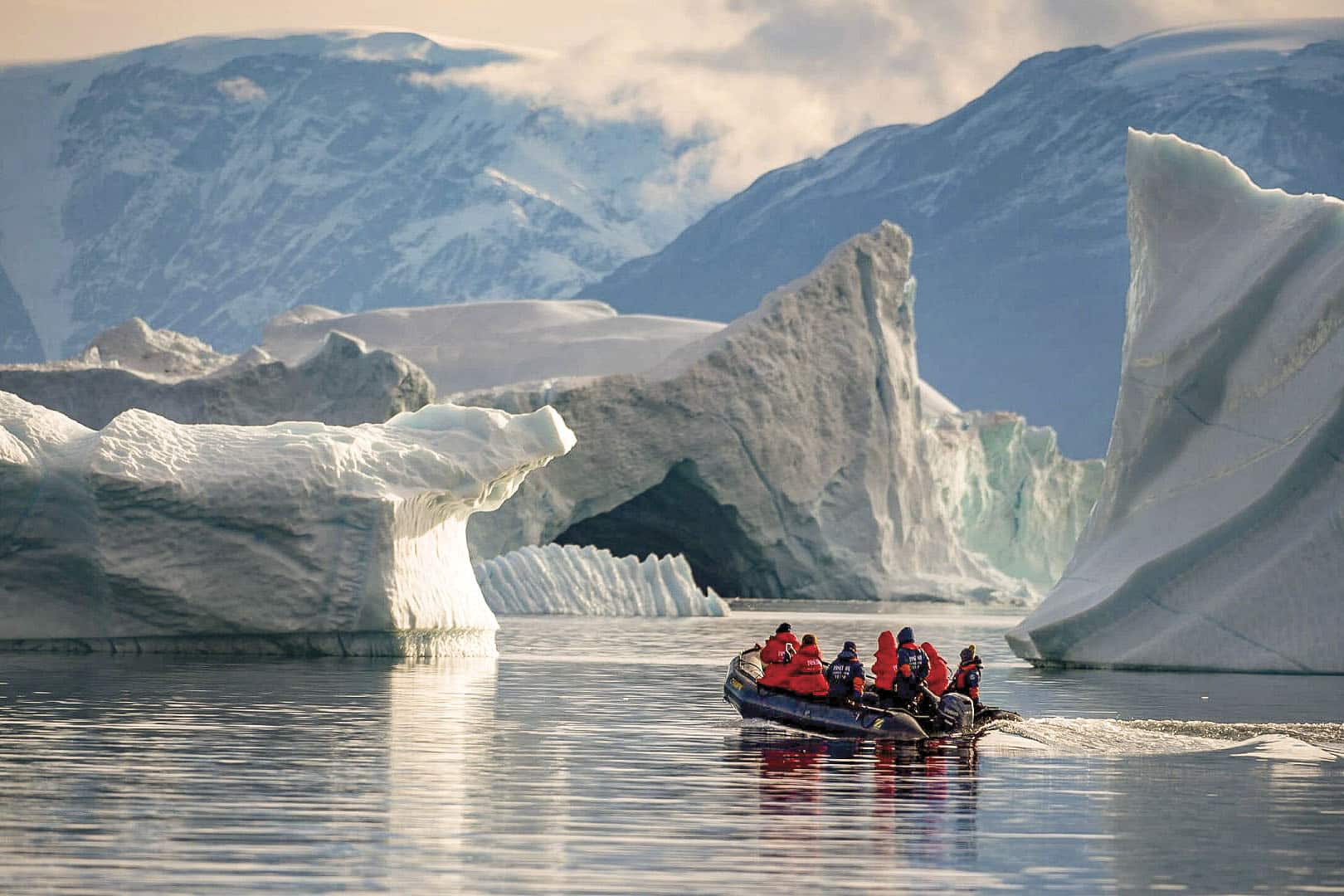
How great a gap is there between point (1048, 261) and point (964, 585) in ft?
464

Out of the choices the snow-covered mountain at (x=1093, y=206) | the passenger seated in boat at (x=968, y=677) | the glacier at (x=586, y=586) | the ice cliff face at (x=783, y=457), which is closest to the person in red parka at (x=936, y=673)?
the passenger seated in boat at (x=968, y=677)

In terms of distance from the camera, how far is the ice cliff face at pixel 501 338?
225 feet

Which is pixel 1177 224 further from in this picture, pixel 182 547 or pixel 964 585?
pixel 964 585

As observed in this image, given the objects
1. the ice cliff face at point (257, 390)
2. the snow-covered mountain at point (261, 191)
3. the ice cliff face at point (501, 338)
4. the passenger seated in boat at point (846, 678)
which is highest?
the snow-covered mountain at point (261, 191)

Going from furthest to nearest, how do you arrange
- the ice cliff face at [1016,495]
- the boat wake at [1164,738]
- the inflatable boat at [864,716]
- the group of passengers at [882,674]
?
1. the ice cliff face at [1016,495]
2. the group of passengers at [882,674]
3. the inflatable boat at [864,716]
4. the boat wake at [1164,738]

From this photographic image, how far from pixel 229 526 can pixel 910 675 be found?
1005 centimetres

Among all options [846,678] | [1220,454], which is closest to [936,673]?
[846,678]

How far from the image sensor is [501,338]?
251 ft

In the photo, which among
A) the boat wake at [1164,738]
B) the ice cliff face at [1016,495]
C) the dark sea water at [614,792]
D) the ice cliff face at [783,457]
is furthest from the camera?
the ice cliff face at [1016,495]

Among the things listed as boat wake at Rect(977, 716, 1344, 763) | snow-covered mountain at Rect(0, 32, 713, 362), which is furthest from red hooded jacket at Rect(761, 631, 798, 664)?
snow-covered mountain at Rect(0, 32, 713, 362)

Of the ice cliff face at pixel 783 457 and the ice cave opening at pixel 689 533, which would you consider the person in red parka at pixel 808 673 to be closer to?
the ice cliff face at pixel 783 457

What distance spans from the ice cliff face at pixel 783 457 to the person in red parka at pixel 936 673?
30320mm

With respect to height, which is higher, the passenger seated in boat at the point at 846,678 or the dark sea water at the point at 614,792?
the passenger seated in boat at the point at 846,678

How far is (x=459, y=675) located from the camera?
23.5 metres
